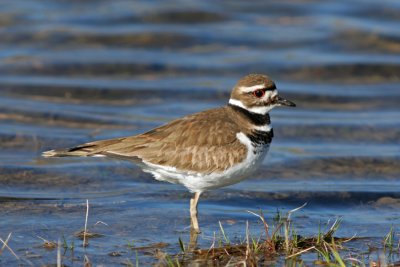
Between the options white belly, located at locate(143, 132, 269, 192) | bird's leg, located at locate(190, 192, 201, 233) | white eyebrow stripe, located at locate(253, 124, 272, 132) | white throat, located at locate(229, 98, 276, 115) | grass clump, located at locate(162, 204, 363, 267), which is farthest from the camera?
white throat, located at locate(229, 98, 276, 115)

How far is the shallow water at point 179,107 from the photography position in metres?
7.52

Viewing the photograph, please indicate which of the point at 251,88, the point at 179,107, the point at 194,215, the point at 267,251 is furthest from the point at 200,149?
the point at 179,107

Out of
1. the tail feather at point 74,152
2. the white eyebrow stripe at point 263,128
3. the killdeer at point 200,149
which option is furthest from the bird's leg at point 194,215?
the tail feather at point 74,152

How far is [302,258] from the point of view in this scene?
20.4 feet

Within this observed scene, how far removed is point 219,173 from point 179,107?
453cm

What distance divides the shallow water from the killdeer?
1.63 feet

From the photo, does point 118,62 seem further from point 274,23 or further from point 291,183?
point 291,183

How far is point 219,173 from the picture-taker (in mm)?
7020

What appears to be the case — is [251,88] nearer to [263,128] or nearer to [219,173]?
[263,128]

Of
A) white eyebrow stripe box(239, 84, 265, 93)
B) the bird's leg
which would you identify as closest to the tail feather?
the bird's leg

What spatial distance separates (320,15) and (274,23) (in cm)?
93

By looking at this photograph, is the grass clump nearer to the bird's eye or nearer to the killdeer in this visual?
the killdeer

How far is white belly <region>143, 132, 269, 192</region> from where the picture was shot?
700 centimetres

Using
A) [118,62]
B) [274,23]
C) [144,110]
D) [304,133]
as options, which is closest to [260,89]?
[304,133]
